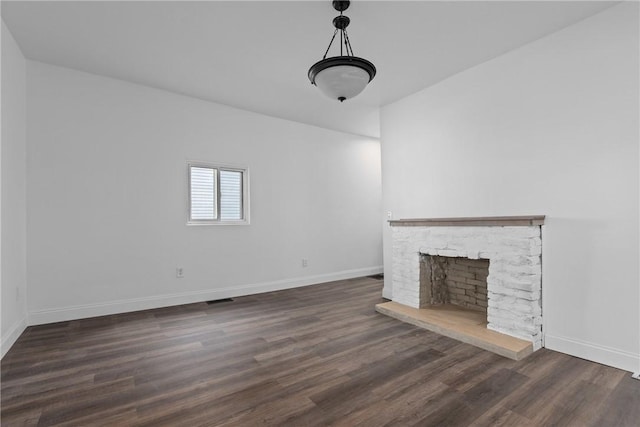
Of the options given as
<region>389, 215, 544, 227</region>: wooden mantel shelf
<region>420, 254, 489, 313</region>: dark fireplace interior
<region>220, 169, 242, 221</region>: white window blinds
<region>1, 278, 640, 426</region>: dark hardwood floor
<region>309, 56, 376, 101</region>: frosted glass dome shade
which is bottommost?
<region>1, 278, 640, 426</region>: dark hardwood floor

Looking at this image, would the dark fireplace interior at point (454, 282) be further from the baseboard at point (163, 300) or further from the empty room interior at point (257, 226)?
the baseboard at point (163, 300)

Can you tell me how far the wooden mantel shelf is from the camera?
2895 millimetres

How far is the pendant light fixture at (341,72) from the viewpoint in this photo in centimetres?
238

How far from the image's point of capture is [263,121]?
535 cm

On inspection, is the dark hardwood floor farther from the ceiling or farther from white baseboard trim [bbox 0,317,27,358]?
the ceiling

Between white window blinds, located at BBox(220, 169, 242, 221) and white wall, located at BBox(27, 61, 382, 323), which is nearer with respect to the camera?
white wall, located at BBox(27, 61, 382, 323)

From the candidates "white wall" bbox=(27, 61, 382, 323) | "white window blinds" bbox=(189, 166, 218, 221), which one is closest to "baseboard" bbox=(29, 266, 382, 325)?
"white wall" bbox=(27, 61, 382, 323)

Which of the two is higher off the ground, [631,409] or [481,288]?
[481,288]

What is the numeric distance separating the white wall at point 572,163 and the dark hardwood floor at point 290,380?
1.38 ft

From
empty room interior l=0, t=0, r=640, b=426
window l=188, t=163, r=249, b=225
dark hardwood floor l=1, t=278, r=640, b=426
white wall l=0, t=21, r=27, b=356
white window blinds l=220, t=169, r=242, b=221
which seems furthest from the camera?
white window blinds l=220, t=169, r=242, b=221

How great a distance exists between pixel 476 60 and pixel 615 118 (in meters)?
1.47

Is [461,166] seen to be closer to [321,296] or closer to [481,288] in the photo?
[481,288]

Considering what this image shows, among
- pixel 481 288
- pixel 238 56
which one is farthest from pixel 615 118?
pixel 238 56

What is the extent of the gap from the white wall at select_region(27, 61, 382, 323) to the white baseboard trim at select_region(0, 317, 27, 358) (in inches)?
7.7
